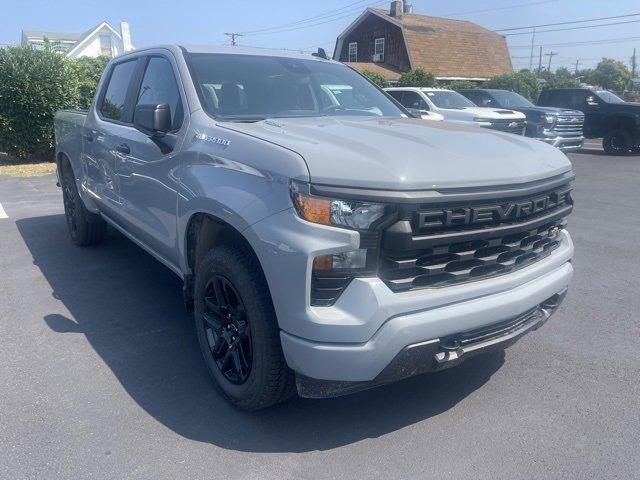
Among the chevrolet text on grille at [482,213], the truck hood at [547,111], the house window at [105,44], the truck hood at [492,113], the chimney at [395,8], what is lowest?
the truck hood at [547,111]

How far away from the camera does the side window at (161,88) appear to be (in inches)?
148

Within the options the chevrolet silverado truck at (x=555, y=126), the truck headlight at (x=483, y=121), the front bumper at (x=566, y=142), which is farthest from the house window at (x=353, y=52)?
the truck headlight at (x=483, y=121)

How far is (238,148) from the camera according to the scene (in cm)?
302

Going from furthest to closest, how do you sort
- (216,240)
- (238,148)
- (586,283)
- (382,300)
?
(586,283) → (216,240) → (238,148) → (382,300)

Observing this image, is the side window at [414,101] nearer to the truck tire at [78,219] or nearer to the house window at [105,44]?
the truck tire at [78,219]

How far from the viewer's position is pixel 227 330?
3242 millimetres

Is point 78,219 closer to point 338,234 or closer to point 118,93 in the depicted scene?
point 118,93

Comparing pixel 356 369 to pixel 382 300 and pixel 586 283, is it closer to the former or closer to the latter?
pixel 382 300

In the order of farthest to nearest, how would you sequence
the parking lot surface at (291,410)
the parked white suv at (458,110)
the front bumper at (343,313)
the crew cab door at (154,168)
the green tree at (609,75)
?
the green tree at (609,75), the parked white suv at (458,110), the crew cab door at (154,168), the parking lot surface at (291,410), the front bumper at (343,313)

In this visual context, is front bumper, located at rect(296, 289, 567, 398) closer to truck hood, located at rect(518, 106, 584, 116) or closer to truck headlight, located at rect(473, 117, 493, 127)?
truck headlight, located at rect(473, 117, 493, 127)

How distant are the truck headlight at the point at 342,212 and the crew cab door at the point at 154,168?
1.31m

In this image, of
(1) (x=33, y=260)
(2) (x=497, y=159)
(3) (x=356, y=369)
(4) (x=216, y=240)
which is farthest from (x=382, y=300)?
(1) (x=33, y=260)

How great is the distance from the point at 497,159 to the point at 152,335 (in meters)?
2.68

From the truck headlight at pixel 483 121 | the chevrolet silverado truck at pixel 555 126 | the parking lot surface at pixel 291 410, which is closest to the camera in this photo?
the parking lot surface at pixel 291 410
